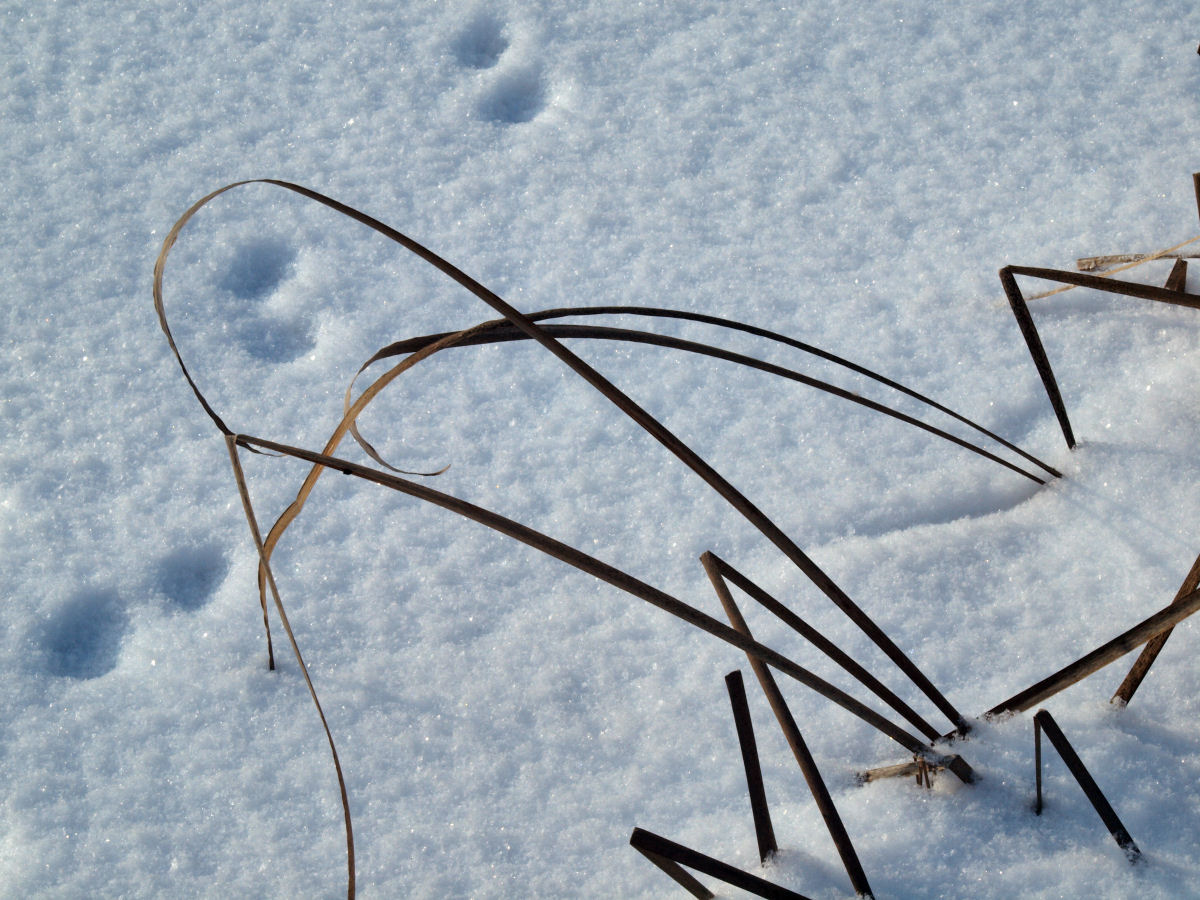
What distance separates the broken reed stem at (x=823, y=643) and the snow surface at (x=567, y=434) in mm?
66

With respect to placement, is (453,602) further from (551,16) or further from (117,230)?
(551,16)

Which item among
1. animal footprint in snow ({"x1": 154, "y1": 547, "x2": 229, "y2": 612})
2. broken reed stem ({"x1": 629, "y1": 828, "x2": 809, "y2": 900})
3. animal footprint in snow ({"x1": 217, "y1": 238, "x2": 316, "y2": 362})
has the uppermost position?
broken reed stem ({"x1": 629, "y1": 828, "x2": 809, "y2": 900})

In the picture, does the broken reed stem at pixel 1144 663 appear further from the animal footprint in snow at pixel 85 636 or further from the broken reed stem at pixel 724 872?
the animal footprint in snow at pixel 85 636

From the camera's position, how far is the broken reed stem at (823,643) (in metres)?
0.50

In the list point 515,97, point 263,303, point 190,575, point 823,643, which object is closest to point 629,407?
point 823,643

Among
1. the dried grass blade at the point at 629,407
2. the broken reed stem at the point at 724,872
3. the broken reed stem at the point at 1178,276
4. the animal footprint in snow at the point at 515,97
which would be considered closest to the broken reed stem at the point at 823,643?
the dried grass blade at the point at 629,407

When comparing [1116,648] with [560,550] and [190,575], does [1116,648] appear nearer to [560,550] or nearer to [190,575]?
[560,550]

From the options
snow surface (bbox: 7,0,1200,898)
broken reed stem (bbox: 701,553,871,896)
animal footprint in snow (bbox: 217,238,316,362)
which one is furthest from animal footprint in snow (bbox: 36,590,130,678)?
broken reed stem (bbox: 701,553,871,896)

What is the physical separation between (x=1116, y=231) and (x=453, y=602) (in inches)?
27.7

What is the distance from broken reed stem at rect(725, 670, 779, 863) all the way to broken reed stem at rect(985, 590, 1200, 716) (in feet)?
0.52

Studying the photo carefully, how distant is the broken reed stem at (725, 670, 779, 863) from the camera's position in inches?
19.8

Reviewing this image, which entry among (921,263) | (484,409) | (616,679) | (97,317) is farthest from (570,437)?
(97,317)

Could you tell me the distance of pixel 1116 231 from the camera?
87cm

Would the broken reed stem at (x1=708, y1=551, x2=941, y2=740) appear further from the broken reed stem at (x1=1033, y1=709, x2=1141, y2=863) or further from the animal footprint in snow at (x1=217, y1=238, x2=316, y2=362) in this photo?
the animal footprint in snow at (x1=217, y1=238, x2=316, y2=362)
